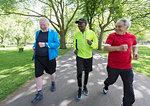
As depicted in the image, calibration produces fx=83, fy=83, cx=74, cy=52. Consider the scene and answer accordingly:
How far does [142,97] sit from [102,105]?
129cm

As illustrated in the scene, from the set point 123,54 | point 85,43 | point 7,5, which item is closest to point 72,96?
point 85,43

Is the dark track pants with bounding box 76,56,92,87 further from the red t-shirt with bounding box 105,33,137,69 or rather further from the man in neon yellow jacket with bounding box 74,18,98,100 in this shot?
the red t-shirt with bounding box 105,33,137,69

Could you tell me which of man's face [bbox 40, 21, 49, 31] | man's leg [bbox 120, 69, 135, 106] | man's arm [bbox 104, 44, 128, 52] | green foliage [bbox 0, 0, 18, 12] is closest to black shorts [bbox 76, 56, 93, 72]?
man's arm [bbox 104, 44, 128, 52]

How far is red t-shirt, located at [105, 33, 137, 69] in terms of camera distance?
1752 mm

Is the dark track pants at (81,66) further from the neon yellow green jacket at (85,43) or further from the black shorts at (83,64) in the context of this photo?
the neon yellow green jacket at (85,43)

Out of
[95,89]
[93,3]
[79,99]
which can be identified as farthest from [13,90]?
[93,3]

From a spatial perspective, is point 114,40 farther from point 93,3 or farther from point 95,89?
point 93,3

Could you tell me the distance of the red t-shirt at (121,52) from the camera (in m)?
1.75

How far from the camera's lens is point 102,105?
2.03 meters

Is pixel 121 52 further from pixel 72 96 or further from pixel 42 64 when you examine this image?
pixel 42 64

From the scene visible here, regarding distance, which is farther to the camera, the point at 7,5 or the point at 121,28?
the point at 7,5

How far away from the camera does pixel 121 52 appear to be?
181 centimetres

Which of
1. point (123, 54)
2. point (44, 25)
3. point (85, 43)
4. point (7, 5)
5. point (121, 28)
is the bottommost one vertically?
point (123, 54)

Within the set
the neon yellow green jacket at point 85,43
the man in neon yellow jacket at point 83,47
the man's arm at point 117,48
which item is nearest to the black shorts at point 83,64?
the man in neon yellow jacket at point 83,47
